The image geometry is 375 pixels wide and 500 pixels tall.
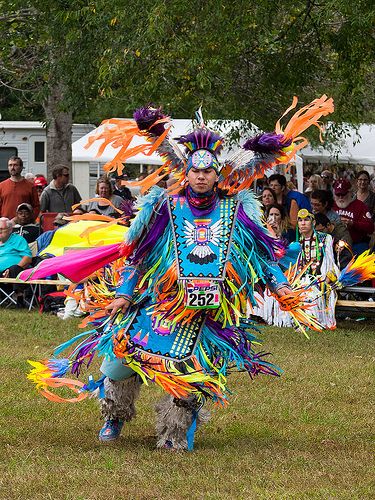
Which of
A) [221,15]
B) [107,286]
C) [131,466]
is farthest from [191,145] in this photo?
[221,15]

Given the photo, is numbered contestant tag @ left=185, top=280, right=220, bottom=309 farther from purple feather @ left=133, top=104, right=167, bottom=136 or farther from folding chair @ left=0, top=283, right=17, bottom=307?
folding chair @ left=0, top=283, right=17, bottom=307

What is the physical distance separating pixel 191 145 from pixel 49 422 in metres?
2.00

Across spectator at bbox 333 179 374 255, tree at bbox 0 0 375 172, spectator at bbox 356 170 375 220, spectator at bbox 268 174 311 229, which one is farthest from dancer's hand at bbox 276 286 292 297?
spectator at bbox 356 170 375 220

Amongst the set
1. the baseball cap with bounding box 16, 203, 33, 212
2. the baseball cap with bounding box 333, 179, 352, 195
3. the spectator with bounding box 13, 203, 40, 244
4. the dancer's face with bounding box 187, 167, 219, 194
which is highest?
the dancer's face with bounding box 187, 167, 219, 194

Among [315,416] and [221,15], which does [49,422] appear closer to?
[315,416]

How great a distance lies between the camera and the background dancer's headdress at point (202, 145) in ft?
19.7

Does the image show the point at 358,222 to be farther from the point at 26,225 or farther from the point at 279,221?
the point at 26,225

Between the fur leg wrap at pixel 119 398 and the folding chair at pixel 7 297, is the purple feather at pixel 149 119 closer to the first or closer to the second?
the fur leg wrap at pixel 119 398

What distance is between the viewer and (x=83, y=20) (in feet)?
42.4

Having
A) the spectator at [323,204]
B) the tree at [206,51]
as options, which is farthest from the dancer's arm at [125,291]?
the spectator at [323,204]

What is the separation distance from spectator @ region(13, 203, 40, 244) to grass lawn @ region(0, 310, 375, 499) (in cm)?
432

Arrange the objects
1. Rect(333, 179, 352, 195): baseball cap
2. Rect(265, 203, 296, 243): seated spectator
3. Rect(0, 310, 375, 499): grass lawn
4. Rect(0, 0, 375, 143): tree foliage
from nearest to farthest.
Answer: Rect(0, 310, 375, 499): grass lawn
Rect(0, 0, 375, 143): tree foliage
Rect(265, 203, 296, 243): seated spectator
Rect(333, 179, 352, 195): baseball cap

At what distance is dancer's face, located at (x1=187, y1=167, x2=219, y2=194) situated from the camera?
5891 mm

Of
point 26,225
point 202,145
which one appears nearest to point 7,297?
point 26,225
